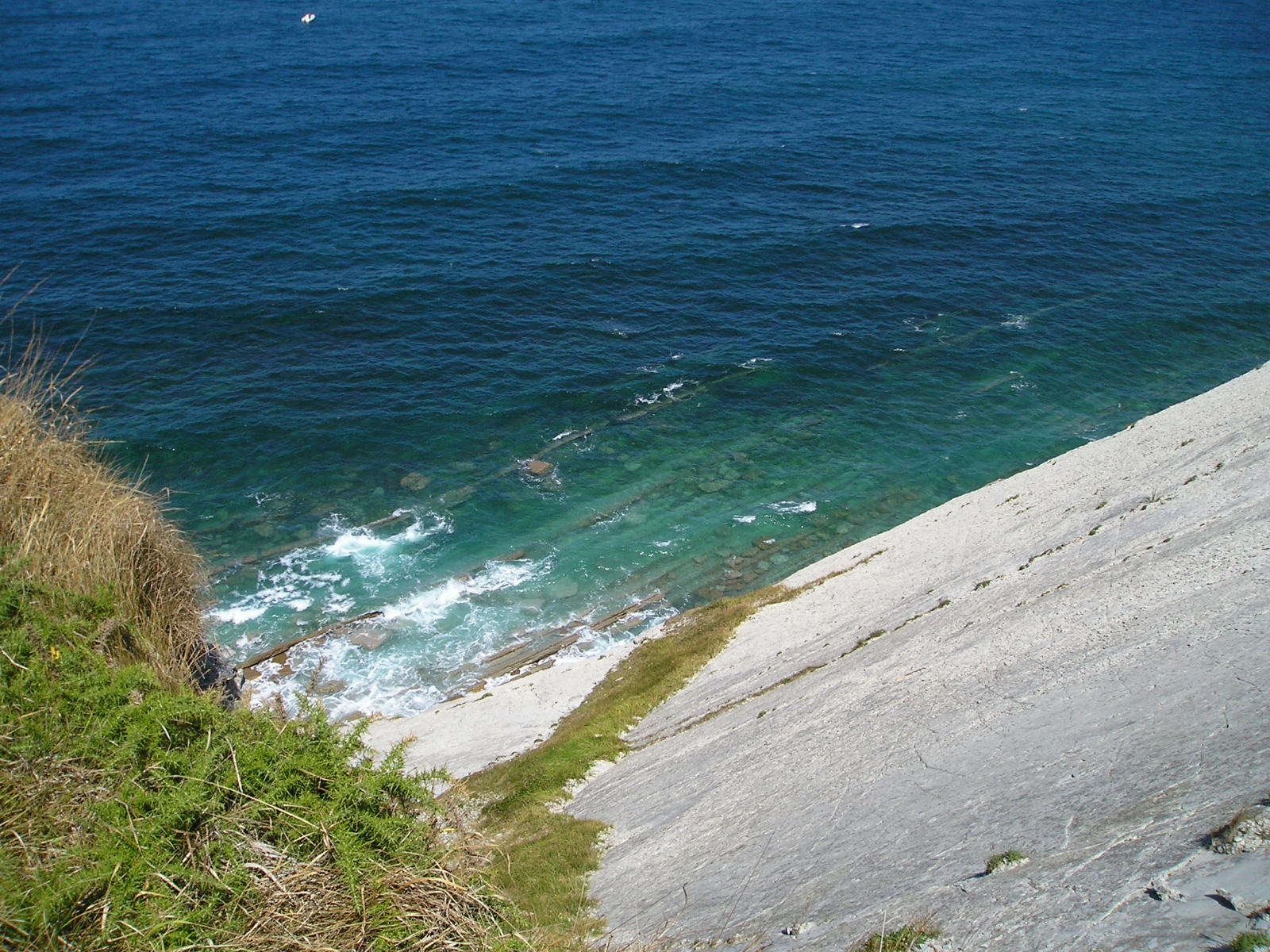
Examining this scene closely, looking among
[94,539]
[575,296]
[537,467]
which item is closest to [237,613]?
[537,467]

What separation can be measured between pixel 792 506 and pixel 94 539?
3761 centimetres

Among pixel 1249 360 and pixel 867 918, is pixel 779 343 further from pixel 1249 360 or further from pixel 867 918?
pixel 867 918

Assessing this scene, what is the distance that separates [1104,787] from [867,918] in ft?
19.9

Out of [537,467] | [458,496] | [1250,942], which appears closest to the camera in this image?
[1250,942]

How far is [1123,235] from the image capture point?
Answer: 84.1 metres

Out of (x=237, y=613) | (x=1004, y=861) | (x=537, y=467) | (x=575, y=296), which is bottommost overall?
(x=237, y=613)

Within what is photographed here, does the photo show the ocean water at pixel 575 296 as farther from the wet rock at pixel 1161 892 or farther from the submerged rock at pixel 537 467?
the wet rock at pixel 1161 892

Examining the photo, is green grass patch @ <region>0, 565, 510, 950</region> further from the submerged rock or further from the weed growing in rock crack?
the submerged rock

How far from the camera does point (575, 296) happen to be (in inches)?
2840

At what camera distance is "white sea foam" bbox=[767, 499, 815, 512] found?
5341 centimetres

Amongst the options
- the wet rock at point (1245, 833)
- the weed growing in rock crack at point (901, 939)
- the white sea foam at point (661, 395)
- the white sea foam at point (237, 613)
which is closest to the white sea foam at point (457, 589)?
the white sea foam at point (237, 613)

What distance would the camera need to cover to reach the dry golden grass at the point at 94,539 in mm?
22594

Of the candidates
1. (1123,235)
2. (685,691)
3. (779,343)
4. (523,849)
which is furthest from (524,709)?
(1123,235)

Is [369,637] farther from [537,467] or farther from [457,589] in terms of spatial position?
[537,467]
